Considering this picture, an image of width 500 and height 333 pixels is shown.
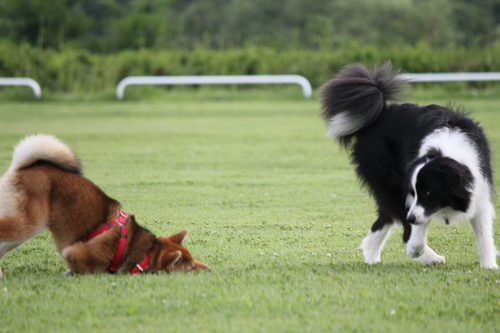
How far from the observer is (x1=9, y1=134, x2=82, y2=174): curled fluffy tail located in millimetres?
4453

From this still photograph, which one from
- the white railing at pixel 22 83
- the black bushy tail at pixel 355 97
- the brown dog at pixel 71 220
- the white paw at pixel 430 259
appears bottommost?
the white railing at pixel 22 83

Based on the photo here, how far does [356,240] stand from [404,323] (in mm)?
2395

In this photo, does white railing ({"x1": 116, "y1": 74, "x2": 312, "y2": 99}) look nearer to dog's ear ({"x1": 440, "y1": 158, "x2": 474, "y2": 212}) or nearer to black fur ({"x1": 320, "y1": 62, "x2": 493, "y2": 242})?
black fur ({"x1": 320, "y1": 62, "x2": 493, "y2": 242})

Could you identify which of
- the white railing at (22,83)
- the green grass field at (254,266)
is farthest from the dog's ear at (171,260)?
A: the white railing at (22,83)

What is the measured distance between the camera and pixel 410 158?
4.82 meters

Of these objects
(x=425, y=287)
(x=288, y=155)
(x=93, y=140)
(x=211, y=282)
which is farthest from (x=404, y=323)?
(x=93, y=140)

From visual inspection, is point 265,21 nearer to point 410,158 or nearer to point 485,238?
point 410,158

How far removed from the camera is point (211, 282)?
13.8ft

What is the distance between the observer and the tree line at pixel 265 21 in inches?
1448

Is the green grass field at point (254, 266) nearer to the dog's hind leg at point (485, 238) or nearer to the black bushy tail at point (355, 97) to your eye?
the dog's hind leg at point (485, 238)

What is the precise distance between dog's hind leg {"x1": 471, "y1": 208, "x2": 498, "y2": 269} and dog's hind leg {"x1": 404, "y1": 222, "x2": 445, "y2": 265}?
0.30m

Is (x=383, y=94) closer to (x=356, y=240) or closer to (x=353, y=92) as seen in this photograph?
(x=353, y=92)

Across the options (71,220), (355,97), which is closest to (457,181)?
(355,97)

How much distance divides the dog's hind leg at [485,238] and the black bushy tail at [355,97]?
45.1 inches
